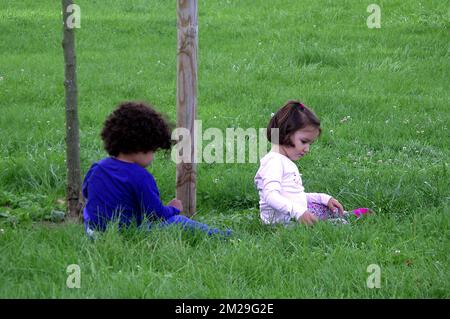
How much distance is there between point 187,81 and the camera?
17.5ft

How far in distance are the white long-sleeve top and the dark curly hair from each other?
2.49ft

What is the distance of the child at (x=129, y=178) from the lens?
472 cm

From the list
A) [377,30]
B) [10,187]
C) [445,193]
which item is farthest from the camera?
[377,30]

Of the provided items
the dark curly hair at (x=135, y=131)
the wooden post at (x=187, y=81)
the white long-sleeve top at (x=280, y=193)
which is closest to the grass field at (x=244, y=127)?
the white long-sleeve top at (x=280, y=193)

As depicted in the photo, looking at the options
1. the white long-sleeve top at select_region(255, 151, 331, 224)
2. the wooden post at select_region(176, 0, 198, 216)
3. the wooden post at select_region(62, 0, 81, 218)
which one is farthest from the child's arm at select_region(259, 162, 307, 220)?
the wooden post at select_region(62, 0, 81, 218)

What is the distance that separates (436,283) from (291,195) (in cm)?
156

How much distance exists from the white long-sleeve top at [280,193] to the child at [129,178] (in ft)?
1.90

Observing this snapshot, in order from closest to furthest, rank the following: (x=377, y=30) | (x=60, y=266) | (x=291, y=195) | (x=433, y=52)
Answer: (x=60, y=266) → (x=291, y=195) → (x=433, y=52) → (x=377, y=30)

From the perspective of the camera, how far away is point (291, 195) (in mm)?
5418

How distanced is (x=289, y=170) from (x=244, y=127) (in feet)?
7.73

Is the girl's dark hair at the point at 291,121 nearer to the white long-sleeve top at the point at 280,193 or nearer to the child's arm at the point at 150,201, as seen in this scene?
the white long-sleeve top at the point at 280,193

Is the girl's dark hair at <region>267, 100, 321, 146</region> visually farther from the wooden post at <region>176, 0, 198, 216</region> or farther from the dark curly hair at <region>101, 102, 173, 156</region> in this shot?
the dark curly hair at <region>101, 102, 173, 156</region>
